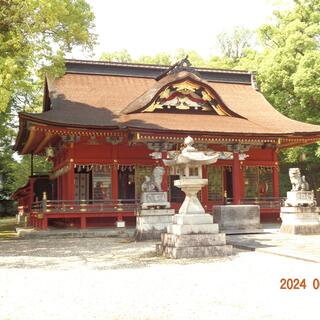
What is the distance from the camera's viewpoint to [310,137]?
22.2 metres

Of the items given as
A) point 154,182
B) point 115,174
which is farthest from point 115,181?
point 154,182

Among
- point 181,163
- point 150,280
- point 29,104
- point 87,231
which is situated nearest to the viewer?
point 150,280

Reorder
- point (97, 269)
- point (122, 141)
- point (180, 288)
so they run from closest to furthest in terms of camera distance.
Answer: point (180, 288), point (97, 269), point (122, 141)

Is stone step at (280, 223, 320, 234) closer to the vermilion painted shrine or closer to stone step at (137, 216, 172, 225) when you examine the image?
stone step at (137, 216, 172, 225)

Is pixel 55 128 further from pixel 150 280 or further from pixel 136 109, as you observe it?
pixel 150 280

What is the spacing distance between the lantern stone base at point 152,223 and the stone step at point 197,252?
14.2 ft

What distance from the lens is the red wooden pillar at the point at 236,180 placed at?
2136 centimetres

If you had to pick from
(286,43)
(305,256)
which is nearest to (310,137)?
(286,43)

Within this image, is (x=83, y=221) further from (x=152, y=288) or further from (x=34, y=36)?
(x=152, y=288)

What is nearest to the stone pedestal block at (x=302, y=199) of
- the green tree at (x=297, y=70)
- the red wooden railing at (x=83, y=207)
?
the red wooden railing at (x=83, y=207)

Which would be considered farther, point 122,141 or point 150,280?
point 122,141

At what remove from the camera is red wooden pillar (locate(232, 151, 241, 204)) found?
2136 cm

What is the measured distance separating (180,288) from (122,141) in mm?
14553

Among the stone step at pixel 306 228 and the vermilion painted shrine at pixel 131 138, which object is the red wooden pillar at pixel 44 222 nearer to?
the vermilion painted shrine at pixel 131 138
